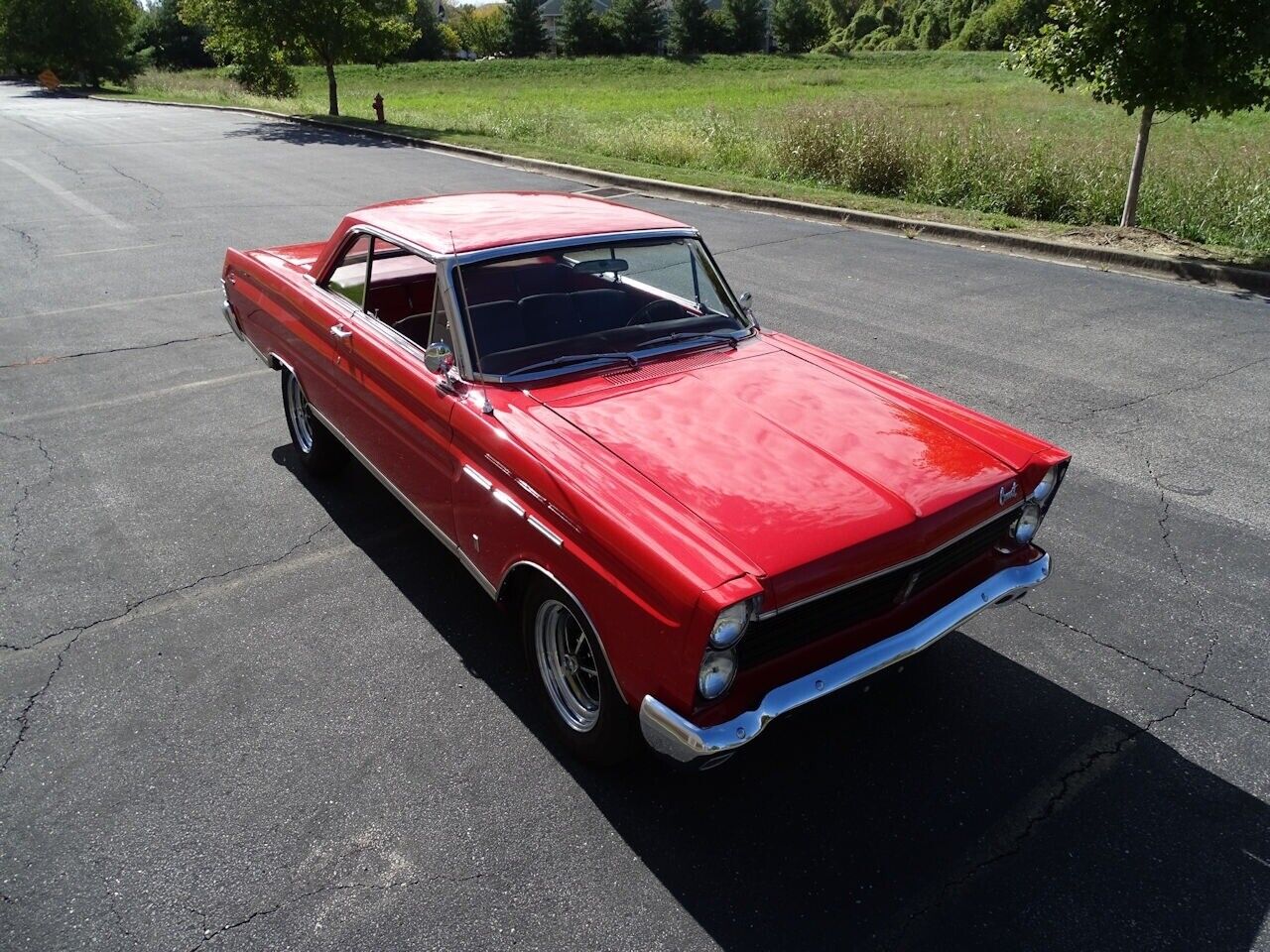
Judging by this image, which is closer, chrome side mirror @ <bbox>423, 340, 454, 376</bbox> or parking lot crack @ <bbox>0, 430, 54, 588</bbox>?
chrome side mirror @ <bbox>423, 340, 454, 376</bbox>

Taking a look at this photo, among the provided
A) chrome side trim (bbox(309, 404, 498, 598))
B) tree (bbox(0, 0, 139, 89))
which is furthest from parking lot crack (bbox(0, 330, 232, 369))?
tree (bbox(0, 0, 139, 89))

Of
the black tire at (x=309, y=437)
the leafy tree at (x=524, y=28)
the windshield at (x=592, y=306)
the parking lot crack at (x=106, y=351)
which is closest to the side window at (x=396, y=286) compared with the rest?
the windshield at (x=592, y=306)

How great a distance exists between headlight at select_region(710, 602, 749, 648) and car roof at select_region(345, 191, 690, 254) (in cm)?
214

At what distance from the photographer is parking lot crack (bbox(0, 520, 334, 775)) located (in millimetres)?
3369

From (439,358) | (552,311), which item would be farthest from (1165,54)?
(439,358)

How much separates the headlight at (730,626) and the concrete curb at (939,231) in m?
9.45

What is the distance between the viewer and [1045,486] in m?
3.38

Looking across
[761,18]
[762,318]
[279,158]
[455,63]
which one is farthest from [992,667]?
[761,18]

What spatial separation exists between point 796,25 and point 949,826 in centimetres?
8646

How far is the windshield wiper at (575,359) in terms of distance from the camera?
144 inches

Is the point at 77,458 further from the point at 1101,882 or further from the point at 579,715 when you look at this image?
the point at 1101,882

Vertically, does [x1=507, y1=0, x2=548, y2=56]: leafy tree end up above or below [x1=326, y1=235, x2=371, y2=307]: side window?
above

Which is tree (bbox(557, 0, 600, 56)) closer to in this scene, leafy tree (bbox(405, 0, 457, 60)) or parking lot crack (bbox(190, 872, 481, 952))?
leafy tree (bbox(405, 0, 457, 60))

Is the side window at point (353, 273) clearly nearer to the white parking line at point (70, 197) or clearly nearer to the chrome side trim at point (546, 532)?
the chrome side trim at point (546, 532)
